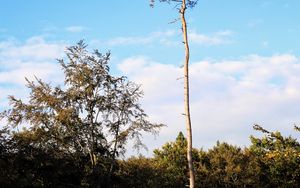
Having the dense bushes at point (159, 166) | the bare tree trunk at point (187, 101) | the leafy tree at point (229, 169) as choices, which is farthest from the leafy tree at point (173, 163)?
the bare tree trunk at point (187, 101)

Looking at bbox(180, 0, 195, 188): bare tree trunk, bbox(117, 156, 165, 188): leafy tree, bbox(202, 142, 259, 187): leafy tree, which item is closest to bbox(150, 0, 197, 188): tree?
bbox(180, 0, 195, 188): bare tree trunk

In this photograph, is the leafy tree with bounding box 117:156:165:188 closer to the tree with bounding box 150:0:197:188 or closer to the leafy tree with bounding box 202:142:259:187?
the leafy tree with bounding box 202:142:259:187

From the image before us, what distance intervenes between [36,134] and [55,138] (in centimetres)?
109

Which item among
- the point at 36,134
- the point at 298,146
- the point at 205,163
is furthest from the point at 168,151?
the point at 298,146

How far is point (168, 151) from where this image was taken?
41.3m

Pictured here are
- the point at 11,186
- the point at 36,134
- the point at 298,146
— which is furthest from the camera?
the point at 36,134

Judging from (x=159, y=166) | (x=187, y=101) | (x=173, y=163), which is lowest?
(x=187, y=101)

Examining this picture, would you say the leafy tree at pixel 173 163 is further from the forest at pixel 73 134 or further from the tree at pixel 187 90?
the tree at pixel 187 90

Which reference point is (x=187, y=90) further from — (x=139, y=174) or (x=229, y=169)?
(x=229, y=169)

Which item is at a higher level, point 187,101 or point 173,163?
point 173,163

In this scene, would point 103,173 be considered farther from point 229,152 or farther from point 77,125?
point 229,152

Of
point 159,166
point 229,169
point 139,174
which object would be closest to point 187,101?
point 139,174

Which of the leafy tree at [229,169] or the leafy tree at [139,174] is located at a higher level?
the leafy tree at [229,169]

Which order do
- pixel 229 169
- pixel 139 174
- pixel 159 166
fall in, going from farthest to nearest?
1. pixel 229 169
2. pixel 159 166
3. pixel 139 174
